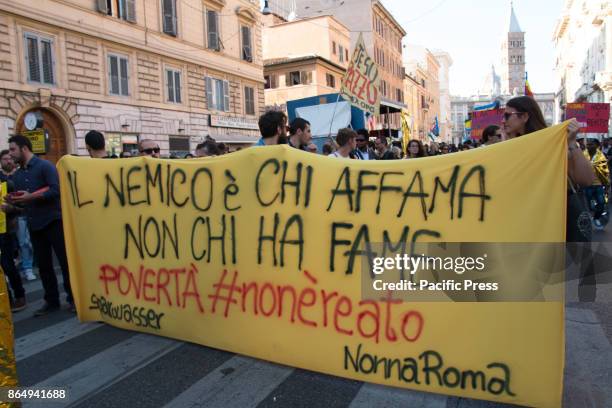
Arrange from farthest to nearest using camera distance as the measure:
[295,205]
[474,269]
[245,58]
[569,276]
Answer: [245,58] → [569,276] → [295,205] → [474,269]

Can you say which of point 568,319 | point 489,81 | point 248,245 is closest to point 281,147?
point 248,245

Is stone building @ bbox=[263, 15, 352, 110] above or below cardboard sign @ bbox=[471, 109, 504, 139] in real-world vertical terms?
above

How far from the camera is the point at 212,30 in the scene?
24.0m

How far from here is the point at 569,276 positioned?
11.9 ft

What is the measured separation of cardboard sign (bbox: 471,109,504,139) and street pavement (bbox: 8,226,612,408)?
12.0 m

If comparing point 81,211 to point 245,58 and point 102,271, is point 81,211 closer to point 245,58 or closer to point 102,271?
point 102,271

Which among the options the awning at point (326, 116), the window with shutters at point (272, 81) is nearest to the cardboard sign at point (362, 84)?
the awning at point (326, 116)

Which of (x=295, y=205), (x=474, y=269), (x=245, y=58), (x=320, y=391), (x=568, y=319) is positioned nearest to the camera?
(x=474, y=269)

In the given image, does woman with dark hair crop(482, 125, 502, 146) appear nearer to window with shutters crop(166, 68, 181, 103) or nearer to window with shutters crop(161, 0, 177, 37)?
window with shutters crop(166, 68, 181, 103)

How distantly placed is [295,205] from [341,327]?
0.89 m

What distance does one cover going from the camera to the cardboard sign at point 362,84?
8.81 metres

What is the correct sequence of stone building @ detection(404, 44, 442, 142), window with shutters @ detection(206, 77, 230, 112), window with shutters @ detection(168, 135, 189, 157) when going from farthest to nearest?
stone building @ detection(404, 44, 442, 142) < window with shutters @ detection(206, 77, 230, 112) < window with shutters @ detection(168, 135, 189, 157)

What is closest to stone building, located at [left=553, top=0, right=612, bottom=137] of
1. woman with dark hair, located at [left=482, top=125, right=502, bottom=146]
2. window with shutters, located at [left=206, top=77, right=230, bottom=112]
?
window with shutters, located at [left=206, top=77, right=230, bottom=112]

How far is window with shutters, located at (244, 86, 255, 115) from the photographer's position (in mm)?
26508
